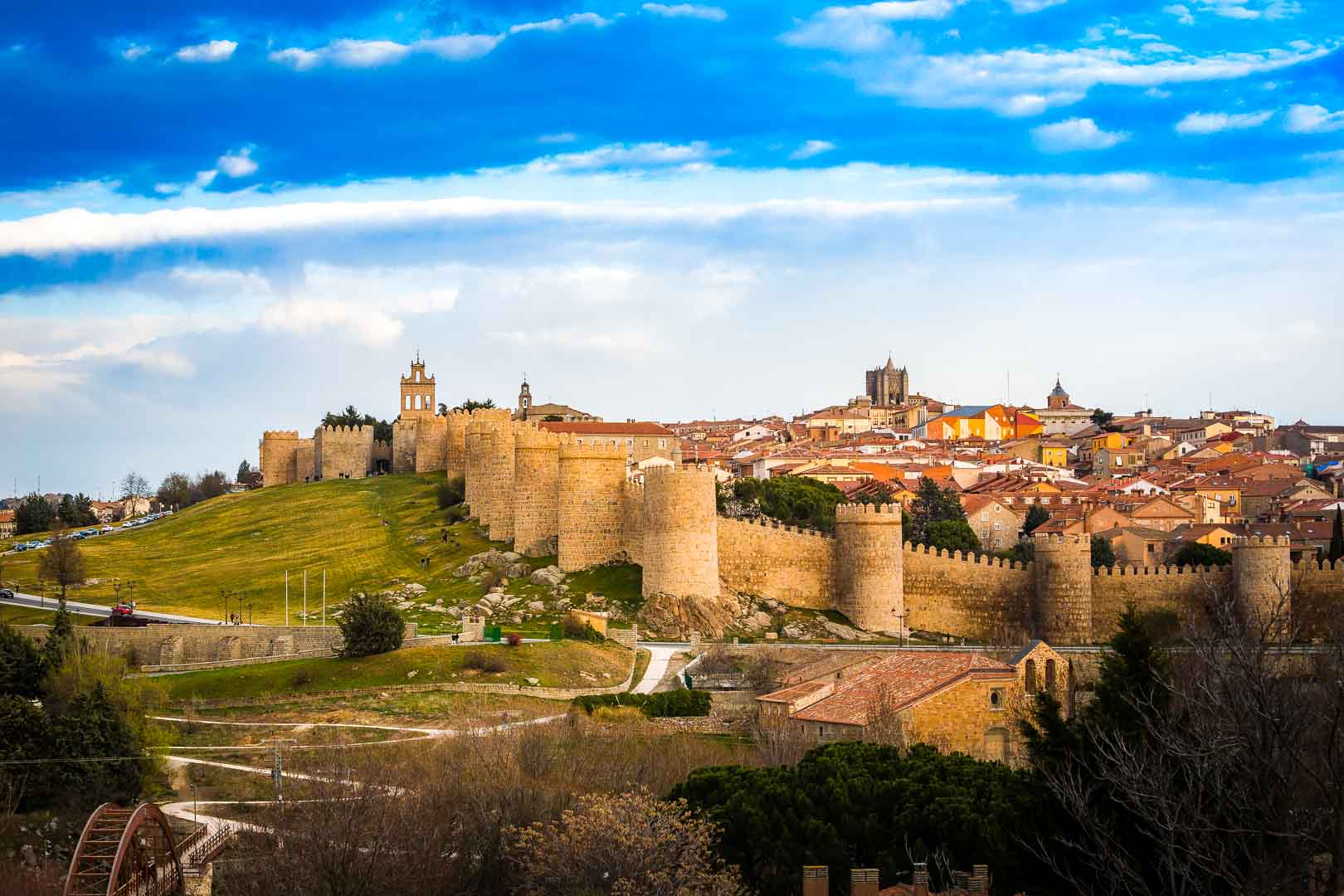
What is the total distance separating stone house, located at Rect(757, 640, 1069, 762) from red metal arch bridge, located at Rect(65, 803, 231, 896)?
44.8ft

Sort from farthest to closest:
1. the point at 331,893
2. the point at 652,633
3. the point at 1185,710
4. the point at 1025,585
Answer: the point at 1025,585 < the point at 652,633 < the point at 331,893 < the point at 1185,710

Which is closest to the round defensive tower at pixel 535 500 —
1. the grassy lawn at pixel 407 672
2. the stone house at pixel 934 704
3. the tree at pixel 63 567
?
the grassy lawn at pixel 407 672

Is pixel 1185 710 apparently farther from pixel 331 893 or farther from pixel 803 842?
pixel 331 893

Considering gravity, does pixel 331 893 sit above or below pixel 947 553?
below

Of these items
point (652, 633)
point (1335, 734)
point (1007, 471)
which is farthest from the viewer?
point (1007, 471)

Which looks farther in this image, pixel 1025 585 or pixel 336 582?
pixel 336 582

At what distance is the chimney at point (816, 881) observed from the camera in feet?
97.5

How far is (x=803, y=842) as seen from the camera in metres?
31.4

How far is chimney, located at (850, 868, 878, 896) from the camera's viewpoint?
2902 centimetres

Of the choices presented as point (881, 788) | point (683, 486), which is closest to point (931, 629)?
point (683, 486)

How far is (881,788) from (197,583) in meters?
41.8

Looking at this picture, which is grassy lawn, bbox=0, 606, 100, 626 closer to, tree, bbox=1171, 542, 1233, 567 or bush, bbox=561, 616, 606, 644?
bush, bbox=561, 616, 606, 644

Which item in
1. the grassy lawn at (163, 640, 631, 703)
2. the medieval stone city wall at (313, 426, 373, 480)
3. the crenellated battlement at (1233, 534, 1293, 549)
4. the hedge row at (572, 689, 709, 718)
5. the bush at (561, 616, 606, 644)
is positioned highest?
the medieval stone city wall at (313, 426, 373, 480)

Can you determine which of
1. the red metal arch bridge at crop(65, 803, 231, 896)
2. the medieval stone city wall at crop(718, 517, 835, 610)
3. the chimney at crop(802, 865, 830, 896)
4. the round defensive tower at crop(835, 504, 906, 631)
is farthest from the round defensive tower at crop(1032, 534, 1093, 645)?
the red metal arch bridge at crop(65, 803, 231, 896)
